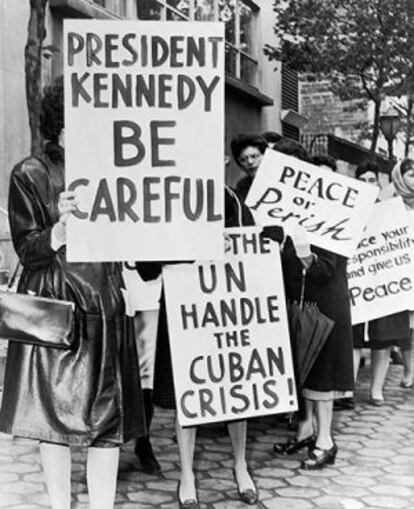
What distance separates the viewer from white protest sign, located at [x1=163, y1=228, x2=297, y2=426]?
402 centimetres

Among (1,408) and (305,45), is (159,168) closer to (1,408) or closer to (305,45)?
(1,408)

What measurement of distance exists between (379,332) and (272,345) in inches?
108

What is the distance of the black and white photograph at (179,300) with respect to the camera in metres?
3.38

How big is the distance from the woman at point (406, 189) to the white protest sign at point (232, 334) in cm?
319

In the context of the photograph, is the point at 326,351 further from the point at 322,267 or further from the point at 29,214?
the point at 29,214

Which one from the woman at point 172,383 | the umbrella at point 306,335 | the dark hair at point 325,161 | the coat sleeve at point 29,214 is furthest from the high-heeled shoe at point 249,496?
the dark hair at point 325,161

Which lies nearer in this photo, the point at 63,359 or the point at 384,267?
the point at 63,359

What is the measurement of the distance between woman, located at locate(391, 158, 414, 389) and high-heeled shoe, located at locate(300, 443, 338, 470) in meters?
2.33

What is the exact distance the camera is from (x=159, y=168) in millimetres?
3502

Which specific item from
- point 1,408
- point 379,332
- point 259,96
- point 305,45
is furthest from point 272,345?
point 259,96

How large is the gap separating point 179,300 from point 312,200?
3.54ft

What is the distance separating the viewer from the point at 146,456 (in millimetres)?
4898

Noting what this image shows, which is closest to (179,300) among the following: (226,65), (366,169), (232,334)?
(232,334)

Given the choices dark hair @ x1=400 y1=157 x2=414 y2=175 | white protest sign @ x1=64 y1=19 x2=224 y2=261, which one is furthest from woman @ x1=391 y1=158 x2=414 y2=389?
white protest sign @ x1=64 y1=19 x2=224 y2=261
